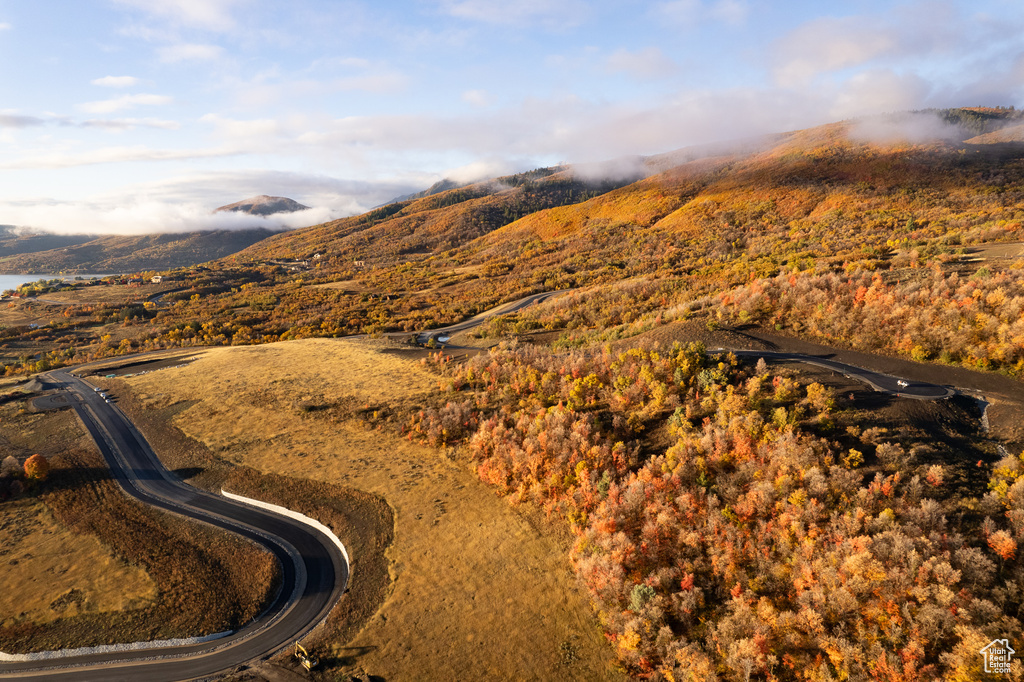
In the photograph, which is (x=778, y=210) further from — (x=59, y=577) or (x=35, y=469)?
(x=35, y=469)

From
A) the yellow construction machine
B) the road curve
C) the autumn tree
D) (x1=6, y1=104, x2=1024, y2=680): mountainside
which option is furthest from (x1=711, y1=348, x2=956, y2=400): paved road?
the autumn tree

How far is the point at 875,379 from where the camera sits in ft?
83.7

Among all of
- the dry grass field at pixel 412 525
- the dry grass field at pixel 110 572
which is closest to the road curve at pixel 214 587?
the dry grass field at pixel 110 572

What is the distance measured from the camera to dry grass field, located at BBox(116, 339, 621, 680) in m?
18.1

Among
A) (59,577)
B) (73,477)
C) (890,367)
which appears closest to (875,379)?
(890,367)

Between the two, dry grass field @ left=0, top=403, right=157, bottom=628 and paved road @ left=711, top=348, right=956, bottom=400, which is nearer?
dry grass field @ left=0, top=403, right=157, bottom=628

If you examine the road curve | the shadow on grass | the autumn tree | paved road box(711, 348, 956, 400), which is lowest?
the road curve

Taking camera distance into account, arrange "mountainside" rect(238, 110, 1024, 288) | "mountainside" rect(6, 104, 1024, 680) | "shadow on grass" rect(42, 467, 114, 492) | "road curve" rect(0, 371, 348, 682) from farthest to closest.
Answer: "mountainside" rect(238, 110, 1024, 288)
"shadow on grass" rect(42, 467, 114, 492)
"road curve" rect(0, 371, 348, 682)
"mountainside" rect(6, 104, 1024, 680)

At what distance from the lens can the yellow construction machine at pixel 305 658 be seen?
59.5 ft

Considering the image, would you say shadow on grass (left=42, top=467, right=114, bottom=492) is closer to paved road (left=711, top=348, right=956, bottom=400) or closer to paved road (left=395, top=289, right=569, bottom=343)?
paved road (left=395, top=289, right=569, bottom=343)

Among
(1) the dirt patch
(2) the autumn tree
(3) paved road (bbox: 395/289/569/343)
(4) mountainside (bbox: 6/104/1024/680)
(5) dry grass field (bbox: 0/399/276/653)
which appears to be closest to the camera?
(4) mountainside (bbox: 6/104/1024/680)

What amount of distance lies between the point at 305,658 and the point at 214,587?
300 inches

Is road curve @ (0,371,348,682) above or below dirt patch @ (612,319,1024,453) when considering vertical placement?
below

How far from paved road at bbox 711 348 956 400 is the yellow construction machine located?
30664 mm
